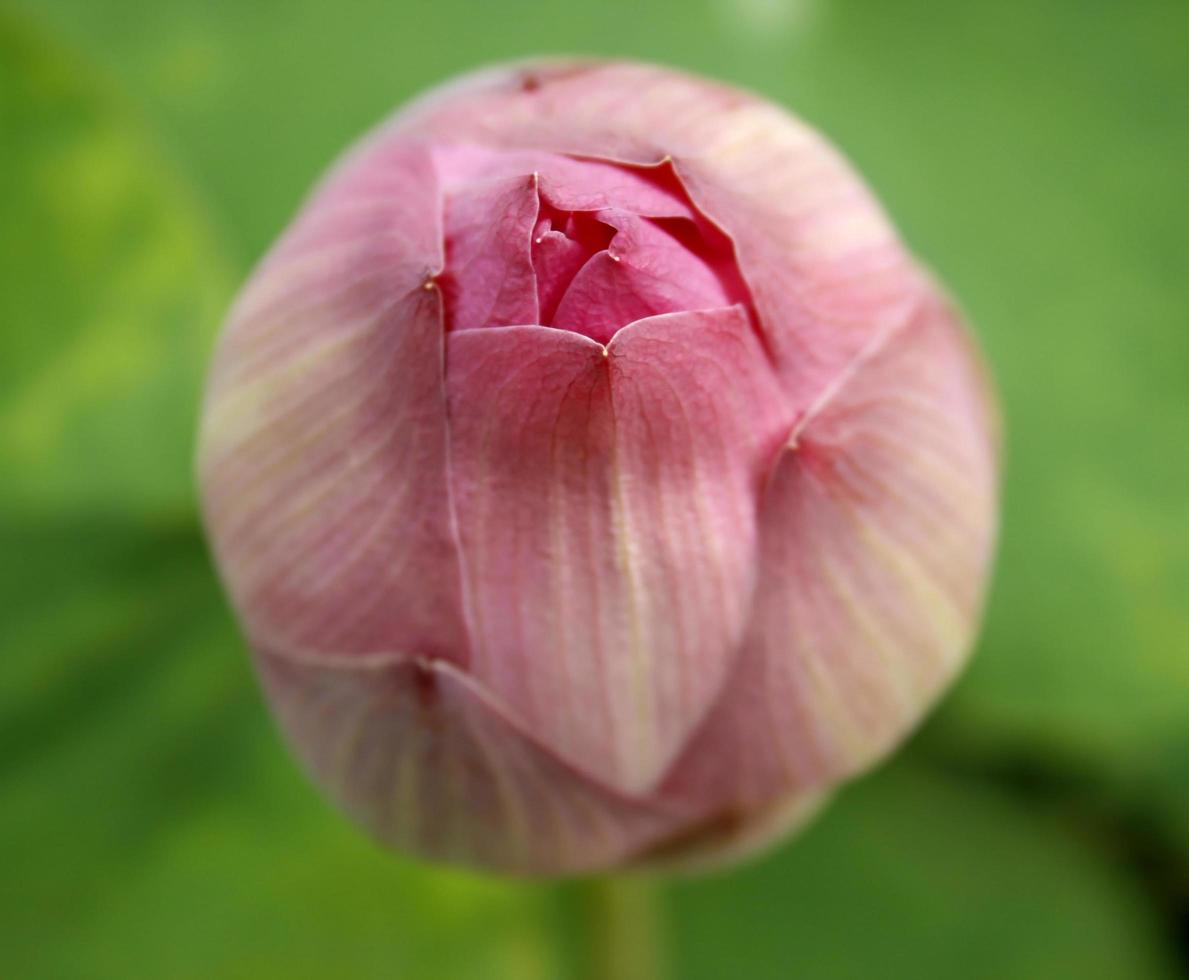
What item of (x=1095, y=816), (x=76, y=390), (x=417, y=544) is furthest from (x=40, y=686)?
(x=1095, y=816)

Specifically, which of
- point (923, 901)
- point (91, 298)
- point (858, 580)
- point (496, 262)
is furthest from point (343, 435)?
point (923, 901)

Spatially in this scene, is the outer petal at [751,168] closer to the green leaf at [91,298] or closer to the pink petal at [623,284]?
the pink petal at [623,284]

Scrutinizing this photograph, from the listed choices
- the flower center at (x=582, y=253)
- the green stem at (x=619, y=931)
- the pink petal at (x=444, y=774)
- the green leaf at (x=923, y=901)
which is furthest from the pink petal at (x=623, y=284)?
the green leaf at (x=923, y=901)

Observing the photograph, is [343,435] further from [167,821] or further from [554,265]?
[167,821]

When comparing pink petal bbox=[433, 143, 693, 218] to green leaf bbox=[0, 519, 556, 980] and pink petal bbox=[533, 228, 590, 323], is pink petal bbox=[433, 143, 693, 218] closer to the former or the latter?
pink petal bbox=[533, 228, 590, 323]

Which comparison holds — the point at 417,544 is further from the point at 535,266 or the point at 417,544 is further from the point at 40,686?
the point at 40,686

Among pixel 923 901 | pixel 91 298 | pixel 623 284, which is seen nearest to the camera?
pixel 623 284
